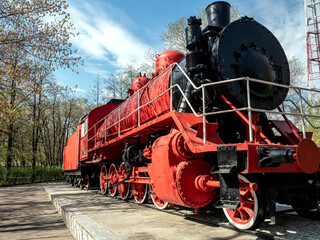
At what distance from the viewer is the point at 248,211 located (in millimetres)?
4043

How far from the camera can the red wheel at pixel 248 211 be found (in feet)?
12.5

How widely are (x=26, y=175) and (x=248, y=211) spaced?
86.5 ft

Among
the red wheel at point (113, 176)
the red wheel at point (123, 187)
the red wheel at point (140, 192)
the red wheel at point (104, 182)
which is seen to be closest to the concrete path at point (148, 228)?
the red wheel at point (140, 192)

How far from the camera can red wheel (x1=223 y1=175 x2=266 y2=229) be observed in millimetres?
3801

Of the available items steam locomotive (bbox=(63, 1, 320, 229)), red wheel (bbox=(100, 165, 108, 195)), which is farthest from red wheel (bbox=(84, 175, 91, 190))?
steam locomotive (bbox=(63, 1, 320, 229))

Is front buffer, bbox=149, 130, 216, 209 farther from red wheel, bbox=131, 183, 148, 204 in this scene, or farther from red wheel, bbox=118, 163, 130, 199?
red wheel, bbox=118, 163, 130, 199

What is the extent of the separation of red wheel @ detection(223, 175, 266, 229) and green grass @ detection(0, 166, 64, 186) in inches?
944

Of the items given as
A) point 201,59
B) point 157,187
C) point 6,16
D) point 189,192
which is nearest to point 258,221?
point 189,192

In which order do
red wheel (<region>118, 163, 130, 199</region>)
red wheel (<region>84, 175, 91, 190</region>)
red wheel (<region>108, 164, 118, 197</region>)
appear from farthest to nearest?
1. red wheel (<region>84, 175, 91, 190</region>)
2. red wheel (<region>108, 164, 118, 197</region>)
3. red wheel (<region>118, 163, 130, 199</region>)

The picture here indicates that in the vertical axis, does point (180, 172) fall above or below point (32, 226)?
above

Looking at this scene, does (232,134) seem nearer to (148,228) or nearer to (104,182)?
(148,228)

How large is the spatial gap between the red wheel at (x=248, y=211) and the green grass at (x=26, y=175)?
78.7 feet

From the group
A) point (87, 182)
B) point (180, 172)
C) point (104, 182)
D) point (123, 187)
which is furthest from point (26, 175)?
point (180, 172)

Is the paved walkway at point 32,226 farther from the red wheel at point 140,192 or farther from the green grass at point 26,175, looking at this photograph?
the green grass at point 26,175
